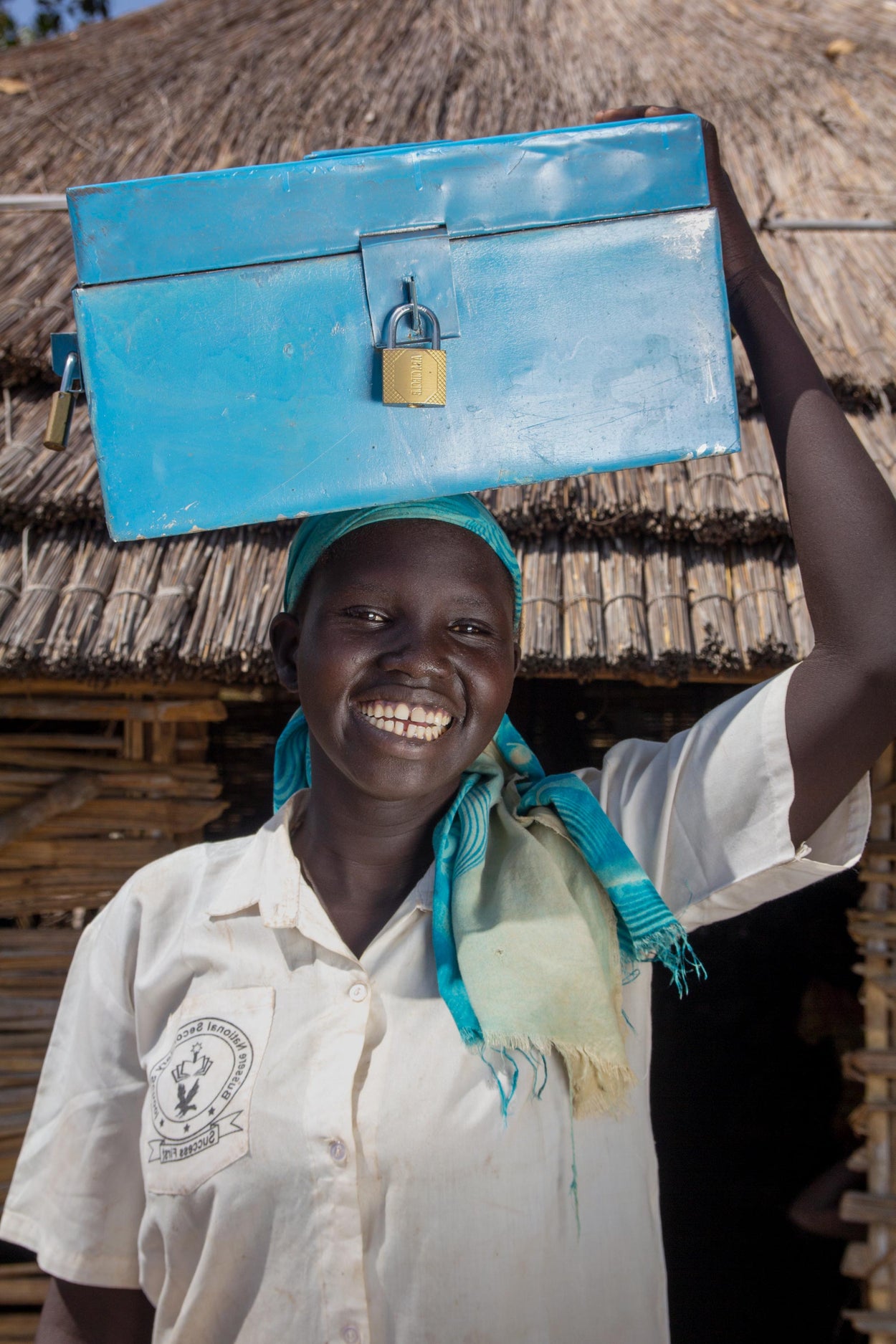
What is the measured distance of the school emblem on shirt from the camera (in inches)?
48.4

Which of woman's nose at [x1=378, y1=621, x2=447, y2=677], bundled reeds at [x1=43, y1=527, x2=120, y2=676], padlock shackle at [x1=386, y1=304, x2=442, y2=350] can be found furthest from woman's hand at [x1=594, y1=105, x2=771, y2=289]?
bundled reeds at [x1=43, y1=527, x2=120, y2=676]

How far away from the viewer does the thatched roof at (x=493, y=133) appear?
2.22 meters

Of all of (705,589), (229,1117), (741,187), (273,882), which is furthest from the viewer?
(741,187)

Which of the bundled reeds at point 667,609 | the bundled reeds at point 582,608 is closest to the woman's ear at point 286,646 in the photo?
the bundled reeds at point 582,608

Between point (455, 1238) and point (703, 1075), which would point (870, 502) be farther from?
point (703, 1075)

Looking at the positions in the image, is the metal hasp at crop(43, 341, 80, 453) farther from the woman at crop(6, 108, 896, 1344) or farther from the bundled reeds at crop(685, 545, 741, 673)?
the bundled reeds at crop(685, 545, 741, 673)

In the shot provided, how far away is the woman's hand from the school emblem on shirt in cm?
114

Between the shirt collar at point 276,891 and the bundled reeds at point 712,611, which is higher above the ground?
the bundled reeds at point 712,611

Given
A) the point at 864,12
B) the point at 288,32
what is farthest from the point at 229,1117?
the point at 864,12

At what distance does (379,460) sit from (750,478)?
4.65 ft

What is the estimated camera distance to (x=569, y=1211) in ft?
3.88

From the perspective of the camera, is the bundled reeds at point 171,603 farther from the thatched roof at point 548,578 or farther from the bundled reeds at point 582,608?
the bundled reeds at point 582,608

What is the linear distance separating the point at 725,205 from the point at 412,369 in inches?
19.3

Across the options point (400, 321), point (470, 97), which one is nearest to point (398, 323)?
point (400, 321)
